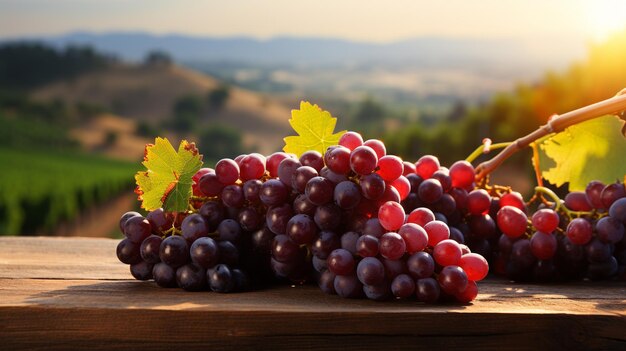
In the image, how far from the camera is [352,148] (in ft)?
4.26

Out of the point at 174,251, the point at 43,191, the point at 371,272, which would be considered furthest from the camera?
the point at 43,191

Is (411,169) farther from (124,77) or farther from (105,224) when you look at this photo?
(124,77)

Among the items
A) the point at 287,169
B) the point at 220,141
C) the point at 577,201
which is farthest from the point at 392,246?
the point at 220,141

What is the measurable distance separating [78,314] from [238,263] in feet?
1.05

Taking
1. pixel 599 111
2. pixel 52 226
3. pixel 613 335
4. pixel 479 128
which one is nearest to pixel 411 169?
pixel 599 111

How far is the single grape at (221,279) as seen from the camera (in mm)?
1214

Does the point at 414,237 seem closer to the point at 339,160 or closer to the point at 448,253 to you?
the point at 448,253

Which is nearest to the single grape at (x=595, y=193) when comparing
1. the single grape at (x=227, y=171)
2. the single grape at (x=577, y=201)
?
the single grape at (x=577, y=201)

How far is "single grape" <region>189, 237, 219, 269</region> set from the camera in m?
1.23

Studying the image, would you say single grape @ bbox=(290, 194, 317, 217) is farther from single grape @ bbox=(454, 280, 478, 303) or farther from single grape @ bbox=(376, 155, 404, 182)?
single grape @ bbox=(454, 280, 478, 303)

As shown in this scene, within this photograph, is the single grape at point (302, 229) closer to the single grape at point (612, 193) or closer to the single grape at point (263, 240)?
the single grape at point (263, 240)

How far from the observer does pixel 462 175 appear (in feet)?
4.88

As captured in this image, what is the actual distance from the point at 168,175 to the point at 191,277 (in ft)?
0.68

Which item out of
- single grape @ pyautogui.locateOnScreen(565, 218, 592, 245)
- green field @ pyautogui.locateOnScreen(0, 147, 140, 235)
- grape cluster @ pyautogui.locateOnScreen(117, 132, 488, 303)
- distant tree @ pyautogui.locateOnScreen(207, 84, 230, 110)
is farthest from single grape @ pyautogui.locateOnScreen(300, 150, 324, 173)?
distant tree @ pyautogui.locateOnScreen(207, 84, 230, 110)
